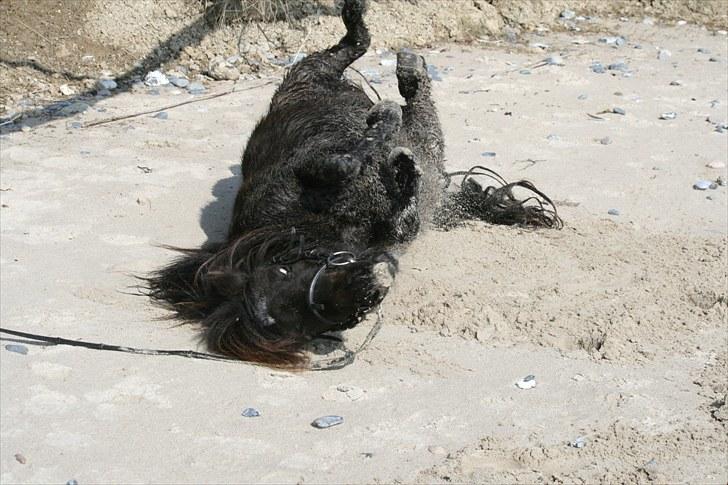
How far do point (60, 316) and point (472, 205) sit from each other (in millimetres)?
2360

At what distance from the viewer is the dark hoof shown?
5.43 meters

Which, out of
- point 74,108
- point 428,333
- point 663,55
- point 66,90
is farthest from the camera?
point 663,55

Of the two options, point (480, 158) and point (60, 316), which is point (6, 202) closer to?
point (60, 316)

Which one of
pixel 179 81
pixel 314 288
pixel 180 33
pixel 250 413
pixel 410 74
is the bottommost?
pixel 250 413

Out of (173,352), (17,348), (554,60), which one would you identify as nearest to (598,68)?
(554,60)

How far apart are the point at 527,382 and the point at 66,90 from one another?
16.7 feet

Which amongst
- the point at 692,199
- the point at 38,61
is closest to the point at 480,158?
the point at 692,199

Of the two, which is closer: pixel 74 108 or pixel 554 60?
pixel 74 108

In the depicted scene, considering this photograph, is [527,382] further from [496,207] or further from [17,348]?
[17,348]

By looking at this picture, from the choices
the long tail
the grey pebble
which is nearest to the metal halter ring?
the long tail

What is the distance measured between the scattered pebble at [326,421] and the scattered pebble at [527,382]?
0.75 meters

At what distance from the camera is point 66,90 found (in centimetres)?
758

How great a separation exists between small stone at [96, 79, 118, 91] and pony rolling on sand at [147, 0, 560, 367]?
8.82 ft

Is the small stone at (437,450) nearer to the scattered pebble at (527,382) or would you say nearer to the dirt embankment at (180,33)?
Answer: the scattered pebble at (527,382)
